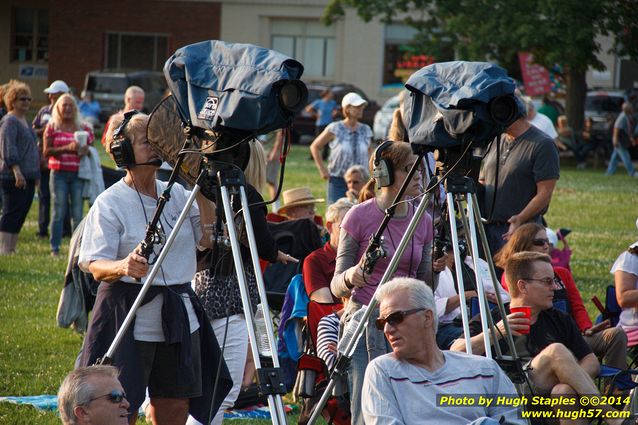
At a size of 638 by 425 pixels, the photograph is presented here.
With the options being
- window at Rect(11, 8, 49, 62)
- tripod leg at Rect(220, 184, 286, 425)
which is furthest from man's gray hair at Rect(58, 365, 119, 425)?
window at Rect(11, 8, 49, 62)

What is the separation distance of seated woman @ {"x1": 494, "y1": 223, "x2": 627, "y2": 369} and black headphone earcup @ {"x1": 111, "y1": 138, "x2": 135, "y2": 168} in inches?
129

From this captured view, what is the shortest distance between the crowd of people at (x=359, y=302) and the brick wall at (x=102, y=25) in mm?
39557

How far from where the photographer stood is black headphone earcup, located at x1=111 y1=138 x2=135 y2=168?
5.11 metres

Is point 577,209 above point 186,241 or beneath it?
beneath

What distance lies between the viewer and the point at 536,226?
7.79 m

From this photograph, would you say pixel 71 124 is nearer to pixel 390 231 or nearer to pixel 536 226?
pixel 536 226

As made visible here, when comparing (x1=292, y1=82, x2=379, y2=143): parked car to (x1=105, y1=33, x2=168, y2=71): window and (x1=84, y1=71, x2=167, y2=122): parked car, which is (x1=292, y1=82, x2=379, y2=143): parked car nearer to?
(x1=84, y1=71, x2=167, y2=122): parked car

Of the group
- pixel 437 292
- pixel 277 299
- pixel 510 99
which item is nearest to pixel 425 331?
pixel 510 99

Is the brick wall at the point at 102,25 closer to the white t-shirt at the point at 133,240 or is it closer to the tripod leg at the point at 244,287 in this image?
the white t-shirt at the point at 133,240

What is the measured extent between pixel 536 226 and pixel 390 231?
207cm

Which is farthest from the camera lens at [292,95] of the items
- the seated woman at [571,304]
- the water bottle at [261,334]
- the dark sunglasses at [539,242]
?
the dark sunglasses at [539,242]

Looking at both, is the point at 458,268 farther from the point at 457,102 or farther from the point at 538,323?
the point at 538,323

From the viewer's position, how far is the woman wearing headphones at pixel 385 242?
596 centimetres

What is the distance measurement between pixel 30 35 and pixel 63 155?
124 ft
